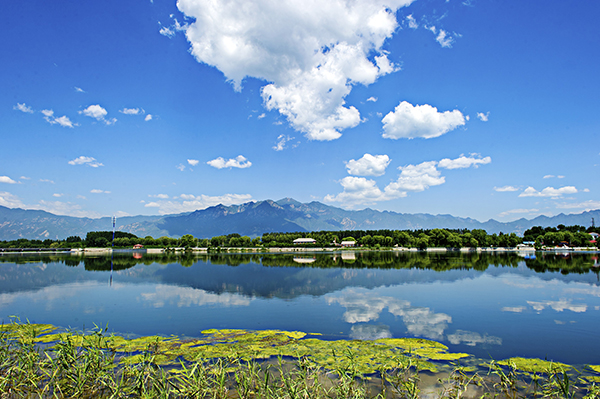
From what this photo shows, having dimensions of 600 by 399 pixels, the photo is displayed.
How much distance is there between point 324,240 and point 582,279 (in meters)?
139

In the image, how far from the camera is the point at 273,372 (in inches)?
404

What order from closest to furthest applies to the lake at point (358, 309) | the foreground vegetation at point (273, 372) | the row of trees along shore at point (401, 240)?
the foreground vegetation at point (273, 372)
the lake at point (358, 309)
the row of trees along shore at point (401, 240)

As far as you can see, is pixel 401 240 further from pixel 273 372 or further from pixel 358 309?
pixel 273 372

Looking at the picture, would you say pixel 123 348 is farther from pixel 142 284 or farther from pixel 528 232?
pixel 528 232

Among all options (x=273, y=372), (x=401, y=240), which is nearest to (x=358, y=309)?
(x=273, y=372)

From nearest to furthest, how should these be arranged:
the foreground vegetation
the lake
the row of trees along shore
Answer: the foreground vegetation → the lake → the row of trees along shore

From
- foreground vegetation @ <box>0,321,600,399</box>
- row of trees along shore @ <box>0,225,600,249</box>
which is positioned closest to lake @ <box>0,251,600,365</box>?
foreground vegetation @ <box>0,321,600,399</box>

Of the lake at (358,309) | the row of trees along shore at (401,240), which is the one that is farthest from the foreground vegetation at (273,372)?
the row of trees along shore at (401,240)

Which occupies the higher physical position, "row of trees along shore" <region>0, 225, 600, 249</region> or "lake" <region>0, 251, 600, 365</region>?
"row of trees along shore" <region>0, 225, 600, 249</region>

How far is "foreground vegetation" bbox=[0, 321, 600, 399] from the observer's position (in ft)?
26.8

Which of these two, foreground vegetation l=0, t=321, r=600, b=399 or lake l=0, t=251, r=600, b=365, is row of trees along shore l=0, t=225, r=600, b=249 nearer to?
lake l=0, t=251, r=600, b=365

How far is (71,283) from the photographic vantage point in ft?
112

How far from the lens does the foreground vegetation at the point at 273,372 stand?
8156mm

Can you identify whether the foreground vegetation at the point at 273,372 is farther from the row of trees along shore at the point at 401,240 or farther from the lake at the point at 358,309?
the row of trees along shore at the point at 401,240
